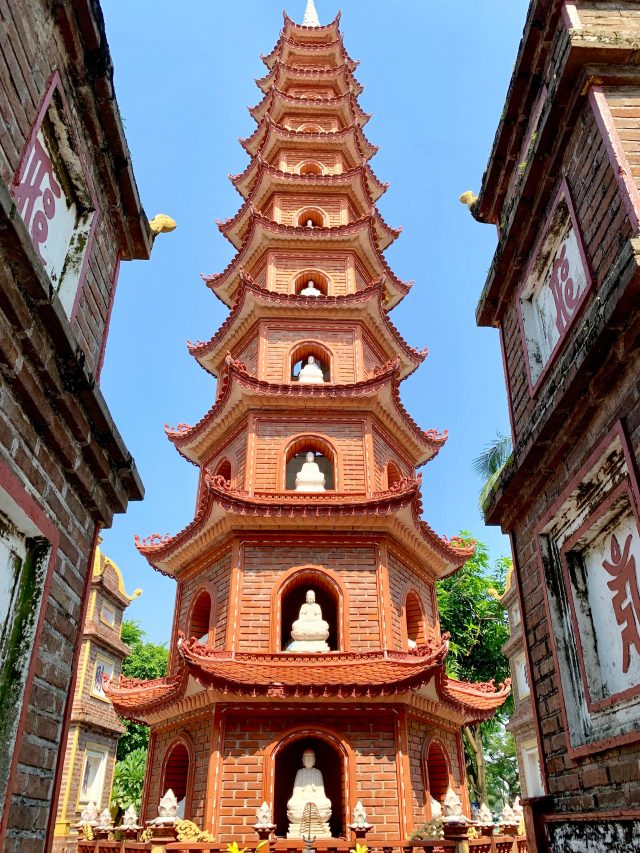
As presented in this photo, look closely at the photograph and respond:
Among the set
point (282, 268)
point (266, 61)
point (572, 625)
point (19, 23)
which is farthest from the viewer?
point (266, 61)

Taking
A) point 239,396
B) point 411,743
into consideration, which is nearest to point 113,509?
point 411,743

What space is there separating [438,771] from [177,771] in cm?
487

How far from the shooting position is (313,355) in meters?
16.7

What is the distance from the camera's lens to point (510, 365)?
6965 mm

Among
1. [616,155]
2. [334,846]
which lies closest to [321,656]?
[334,846]

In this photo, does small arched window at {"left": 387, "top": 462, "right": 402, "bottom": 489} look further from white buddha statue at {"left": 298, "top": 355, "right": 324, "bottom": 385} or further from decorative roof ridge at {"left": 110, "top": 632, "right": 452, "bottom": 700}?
decorative roof ridge at {"left": 110, "top": 632, "right": 452, "bottom": 700}

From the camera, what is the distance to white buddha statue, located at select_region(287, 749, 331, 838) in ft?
35.3

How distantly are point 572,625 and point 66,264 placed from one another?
4736 millimetres

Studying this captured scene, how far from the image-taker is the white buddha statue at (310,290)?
1700 centimetres

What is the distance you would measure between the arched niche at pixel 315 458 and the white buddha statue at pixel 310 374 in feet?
4.89

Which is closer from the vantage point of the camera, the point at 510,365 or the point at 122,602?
the point at 510,365

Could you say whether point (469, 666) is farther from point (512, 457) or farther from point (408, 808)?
point (512, 457)

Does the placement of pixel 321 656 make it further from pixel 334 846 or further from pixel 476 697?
pixel 476 697

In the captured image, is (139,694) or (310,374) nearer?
(139,694)
